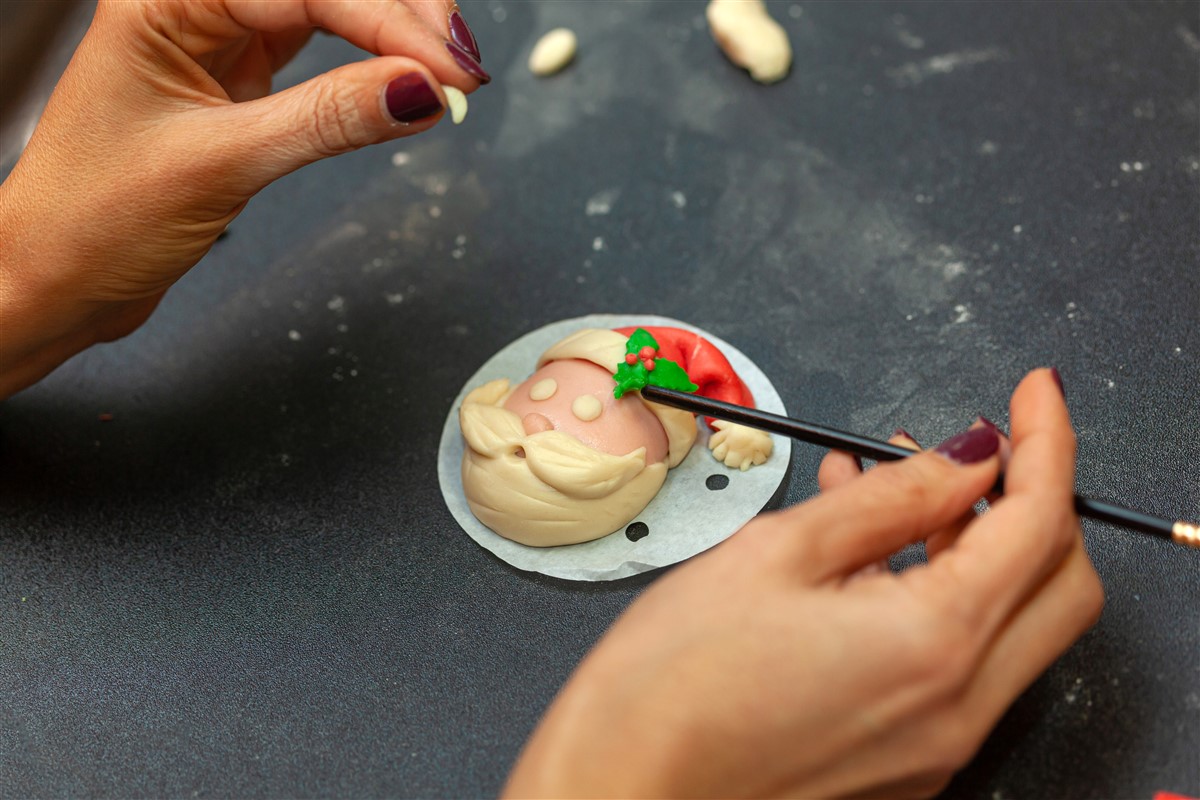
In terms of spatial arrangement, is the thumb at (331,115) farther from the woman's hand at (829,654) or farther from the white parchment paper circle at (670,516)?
the woman's hand at (829,654)

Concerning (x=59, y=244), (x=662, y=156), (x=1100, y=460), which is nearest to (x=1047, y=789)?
(x=1100, y=460)

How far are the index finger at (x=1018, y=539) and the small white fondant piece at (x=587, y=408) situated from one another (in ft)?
2.37

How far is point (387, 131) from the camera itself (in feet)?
4.97

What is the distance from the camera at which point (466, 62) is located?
155 centimetres

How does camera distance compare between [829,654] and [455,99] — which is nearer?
[829,654]

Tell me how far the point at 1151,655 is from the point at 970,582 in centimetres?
63

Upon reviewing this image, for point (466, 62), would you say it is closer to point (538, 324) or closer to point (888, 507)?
point (538, 324)

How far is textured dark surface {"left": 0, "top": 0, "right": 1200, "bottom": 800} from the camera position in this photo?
1585 millimetres

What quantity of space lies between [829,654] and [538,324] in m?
1.24

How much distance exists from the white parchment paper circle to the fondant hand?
0.06ft

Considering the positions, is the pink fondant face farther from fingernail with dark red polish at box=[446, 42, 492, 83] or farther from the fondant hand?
fingernail with dark red polish at box=[446, 42, 492, 83]

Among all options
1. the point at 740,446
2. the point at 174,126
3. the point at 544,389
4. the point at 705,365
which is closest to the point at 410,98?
the point at 174,126

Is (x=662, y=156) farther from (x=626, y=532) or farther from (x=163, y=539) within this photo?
(x=163, y=539)

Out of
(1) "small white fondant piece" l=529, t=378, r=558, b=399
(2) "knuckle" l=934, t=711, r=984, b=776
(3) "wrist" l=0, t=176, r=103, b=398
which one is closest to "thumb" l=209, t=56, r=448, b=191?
(3) "wrist" l=0, t=176, r=103, b=398
